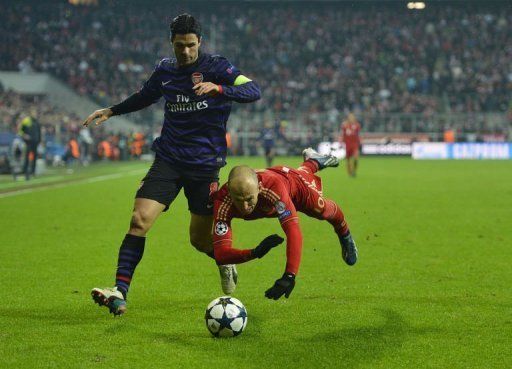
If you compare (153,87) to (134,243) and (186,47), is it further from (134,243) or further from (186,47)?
(134,243)

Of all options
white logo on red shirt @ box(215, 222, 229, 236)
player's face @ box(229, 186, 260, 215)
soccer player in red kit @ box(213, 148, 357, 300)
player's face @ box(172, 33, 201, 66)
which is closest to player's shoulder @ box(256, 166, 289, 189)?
soccer player in red kit @ box(213, 148, 357, 300)

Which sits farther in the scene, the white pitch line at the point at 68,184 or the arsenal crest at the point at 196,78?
the white pitch line at the point at 68,184

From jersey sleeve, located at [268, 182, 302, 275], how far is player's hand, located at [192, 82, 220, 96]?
0.83 m

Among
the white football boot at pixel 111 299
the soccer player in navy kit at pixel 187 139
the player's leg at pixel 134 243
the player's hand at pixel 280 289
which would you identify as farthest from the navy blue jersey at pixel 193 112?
the player's hand at pixel 280 289

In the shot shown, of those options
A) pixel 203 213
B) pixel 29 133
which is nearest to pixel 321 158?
pixel 203 213

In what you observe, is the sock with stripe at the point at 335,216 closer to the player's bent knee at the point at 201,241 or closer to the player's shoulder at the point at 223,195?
the player's bent knee at the point at 201,241

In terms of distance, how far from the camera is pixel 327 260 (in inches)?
404

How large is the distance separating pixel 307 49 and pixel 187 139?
47.6 meters

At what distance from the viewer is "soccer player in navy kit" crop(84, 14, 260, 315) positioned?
699 cm

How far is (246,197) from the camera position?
627 centimetres

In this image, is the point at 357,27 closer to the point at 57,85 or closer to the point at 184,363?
the point at 57,85

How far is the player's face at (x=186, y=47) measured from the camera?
6903 mm

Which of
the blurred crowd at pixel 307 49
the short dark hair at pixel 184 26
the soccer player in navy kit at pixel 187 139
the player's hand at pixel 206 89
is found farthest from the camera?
the blurred crowd at pixel 307 49

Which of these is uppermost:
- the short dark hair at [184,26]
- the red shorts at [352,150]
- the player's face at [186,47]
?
the short dark hair at [184,26]
